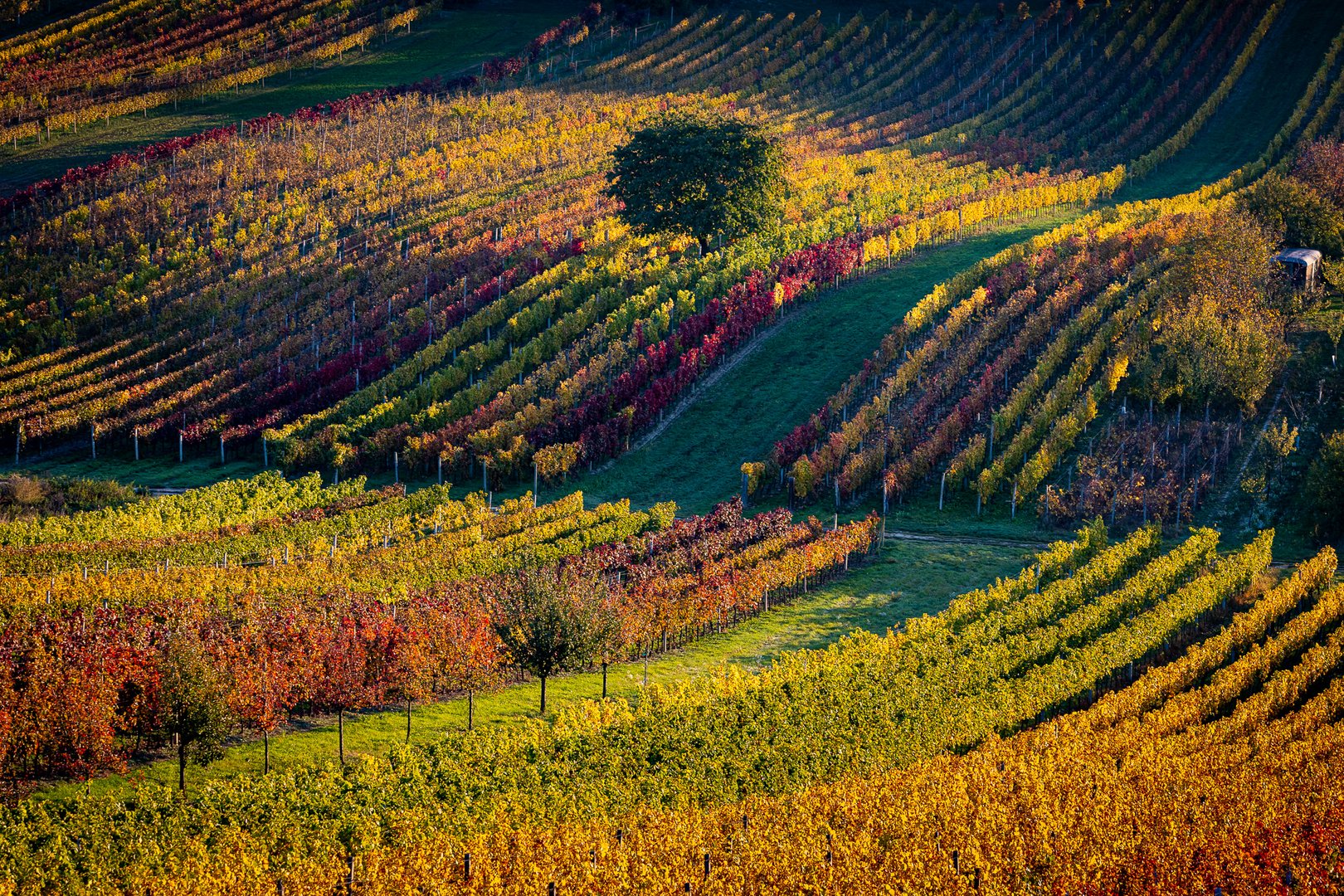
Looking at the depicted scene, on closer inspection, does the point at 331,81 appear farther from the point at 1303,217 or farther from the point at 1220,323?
the point at 1220,323

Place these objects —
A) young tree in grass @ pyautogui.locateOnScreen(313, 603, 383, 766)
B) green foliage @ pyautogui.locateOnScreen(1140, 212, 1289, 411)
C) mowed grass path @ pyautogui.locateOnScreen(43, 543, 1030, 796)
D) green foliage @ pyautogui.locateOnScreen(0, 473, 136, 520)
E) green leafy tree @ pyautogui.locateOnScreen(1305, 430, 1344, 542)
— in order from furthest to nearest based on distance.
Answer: green foliage @ pyautogui.locateOnScreen(1140, 212, 1289, 411)
green foliage @ pyautogui.locateOnScreen(0, 473, 136, 520)
green leafy tree @ pyautogui.locateOnScreen(1305, 430, 1344, 542)
young tree in grass @ pyautogui.locateOnScreen(313, 603, 383, 766)
mowed grass path @ pyautogui.locateOnScreen(43, 543, 1030, 796)

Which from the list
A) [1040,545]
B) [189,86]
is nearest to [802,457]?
[1040,545]

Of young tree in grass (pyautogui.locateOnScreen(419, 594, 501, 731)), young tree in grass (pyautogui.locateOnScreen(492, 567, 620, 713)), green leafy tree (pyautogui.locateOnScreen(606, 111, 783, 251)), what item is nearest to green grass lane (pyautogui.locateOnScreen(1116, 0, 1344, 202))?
green leafy tree (pyautogui.locateOnScreen(606, 111, 783, 251))

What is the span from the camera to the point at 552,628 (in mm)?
31844

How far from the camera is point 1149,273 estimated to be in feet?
212

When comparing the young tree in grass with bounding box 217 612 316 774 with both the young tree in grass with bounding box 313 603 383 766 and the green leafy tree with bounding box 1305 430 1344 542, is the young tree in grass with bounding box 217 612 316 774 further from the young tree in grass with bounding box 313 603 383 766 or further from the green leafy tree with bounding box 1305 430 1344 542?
the green leafy tree with bounding box 1305 430 1344 542

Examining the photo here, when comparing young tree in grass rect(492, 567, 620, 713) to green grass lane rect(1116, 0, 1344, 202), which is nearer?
young tree in grass rect(492, 567, 620, 713)

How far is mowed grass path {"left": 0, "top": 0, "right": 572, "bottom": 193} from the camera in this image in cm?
9775

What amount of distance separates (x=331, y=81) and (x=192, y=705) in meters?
101

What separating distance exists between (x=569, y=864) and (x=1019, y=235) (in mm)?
62212

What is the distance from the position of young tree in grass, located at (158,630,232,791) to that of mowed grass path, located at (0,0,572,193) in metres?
75.7

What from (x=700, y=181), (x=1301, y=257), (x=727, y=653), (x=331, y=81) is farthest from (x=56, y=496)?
(x=331, y=81)

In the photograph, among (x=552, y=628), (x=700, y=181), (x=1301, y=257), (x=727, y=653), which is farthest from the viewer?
(x=700, y=181)

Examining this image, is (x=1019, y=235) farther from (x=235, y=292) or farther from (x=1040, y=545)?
(x=235, y=292)
